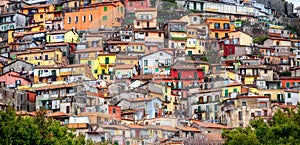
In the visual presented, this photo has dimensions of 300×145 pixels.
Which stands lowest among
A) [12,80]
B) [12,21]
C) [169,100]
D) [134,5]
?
[169,100]

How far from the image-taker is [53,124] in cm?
6250

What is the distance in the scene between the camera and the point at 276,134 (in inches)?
2447

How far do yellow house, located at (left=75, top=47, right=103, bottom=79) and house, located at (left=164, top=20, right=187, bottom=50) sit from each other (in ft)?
27.7

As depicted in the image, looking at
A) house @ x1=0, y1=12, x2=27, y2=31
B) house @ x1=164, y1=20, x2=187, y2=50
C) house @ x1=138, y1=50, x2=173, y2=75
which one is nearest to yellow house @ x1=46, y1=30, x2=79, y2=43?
house @ x1=0, y1=12, x2=27, y2=31

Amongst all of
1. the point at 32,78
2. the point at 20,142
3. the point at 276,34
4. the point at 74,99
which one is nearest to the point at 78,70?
the point at 32,78

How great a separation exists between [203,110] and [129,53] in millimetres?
13180

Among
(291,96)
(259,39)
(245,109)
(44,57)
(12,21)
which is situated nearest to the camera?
(245,109)

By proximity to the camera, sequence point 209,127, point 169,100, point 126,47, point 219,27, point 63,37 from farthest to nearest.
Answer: point 219,27 < point 63,37 < point 126,47 < point 169,100 < point 209,127

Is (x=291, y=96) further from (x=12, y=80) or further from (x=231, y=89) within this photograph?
(x=12, y=80)

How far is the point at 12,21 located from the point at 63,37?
11724mm

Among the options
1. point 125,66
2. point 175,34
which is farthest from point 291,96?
point 175,34

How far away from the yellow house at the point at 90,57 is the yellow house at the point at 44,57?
6.38 feet

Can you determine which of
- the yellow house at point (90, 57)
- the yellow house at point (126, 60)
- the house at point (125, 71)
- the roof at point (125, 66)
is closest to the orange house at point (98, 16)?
the yellow house at point (90, 57)

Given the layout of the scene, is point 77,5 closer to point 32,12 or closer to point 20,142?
point 32,12
